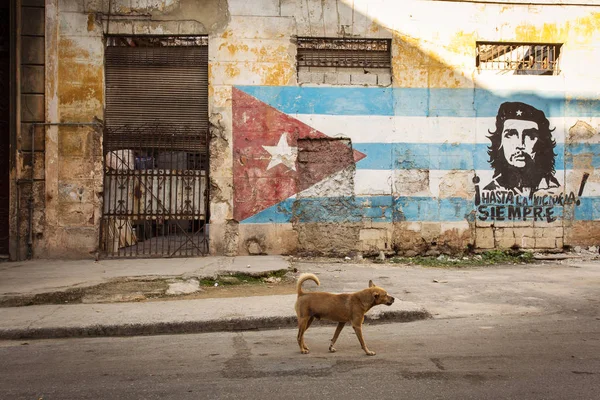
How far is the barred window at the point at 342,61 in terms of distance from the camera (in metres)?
11.1

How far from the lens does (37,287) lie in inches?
291

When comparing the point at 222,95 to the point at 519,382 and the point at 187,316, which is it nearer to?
the point at 187,316

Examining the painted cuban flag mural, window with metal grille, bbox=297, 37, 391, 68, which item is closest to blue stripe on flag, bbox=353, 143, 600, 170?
the painted cuban flag mural

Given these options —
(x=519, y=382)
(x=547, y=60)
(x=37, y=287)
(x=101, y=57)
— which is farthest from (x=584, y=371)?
(x=101, y=57)

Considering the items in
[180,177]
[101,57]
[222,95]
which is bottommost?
[180,177]

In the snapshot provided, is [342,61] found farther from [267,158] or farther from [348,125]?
[267,158]

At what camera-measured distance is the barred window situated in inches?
439

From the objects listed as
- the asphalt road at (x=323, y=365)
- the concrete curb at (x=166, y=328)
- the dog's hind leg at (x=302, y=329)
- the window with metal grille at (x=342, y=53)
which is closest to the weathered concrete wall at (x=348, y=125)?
the window with metal grille at (x=342, y=53)

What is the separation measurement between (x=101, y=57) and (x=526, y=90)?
9538 millimetres

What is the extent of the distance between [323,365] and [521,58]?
1038 centimetres

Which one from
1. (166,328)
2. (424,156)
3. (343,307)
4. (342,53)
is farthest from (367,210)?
(343,307)

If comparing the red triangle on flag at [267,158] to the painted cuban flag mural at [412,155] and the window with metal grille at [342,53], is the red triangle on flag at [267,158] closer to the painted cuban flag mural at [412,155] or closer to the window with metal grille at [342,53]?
the painted cuban flag mural at [412,155]

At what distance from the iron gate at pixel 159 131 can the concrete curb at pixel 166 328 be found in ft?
17.3

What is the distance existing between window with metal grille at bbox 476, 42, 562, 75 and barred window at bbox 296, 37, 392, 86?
2.38m
